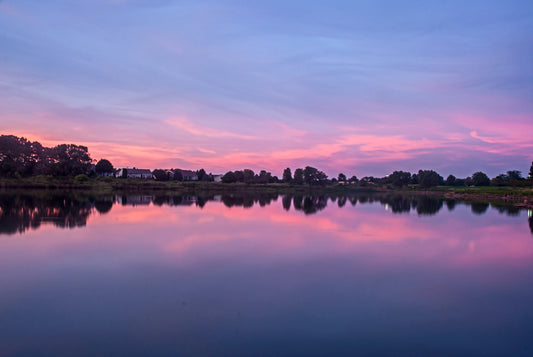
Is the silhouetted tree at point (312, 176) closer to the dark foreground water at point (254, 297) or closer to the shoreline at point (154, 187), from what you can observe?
the shoreline at point (154, 187)

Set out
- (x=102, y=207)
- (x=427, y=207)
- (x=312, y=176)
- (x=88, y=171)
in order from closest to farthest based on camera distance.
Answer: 1. (x=102, y=207)
2. (x=427, y=207)
3. (x=88, y=171)
4. (x=312, y=176)

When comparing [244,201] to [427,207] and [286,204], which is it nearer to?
[286,204]

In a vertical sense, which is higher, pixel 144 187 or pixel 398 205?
pixel 144 187

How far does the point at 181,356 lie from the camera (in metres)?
5.44

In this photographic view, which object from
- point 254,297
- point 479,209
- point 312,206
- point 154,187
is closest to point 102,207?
point 312,206

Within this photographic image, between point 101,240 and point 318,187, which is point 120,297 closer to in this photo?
point 101,240

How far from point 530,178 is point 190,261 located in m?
104

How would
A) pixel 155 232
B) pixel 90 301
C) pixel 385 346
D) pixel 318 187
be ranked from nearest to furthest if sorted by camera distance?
pixel 385 346 < pixel 90 301 < pixel 155 232 < pixel 318 187

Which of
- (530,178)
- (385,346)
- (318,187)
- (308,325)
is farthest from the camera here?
(318,187)

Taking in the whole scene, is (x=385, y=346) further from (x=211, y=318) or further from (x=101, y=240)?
(x=101, y=240)

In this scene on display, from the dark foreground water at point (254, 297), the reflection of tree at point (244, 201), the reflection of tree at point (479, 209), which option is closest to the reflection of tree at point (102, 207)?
the dark foreground water at point (254, 297)

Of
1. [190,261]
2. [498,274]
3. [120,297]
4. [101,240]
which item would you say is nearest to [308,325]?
[120,297]

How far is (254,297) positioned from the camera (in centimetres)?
827

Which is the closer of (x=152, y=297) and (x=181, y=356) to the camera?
(x=181, y=356)
